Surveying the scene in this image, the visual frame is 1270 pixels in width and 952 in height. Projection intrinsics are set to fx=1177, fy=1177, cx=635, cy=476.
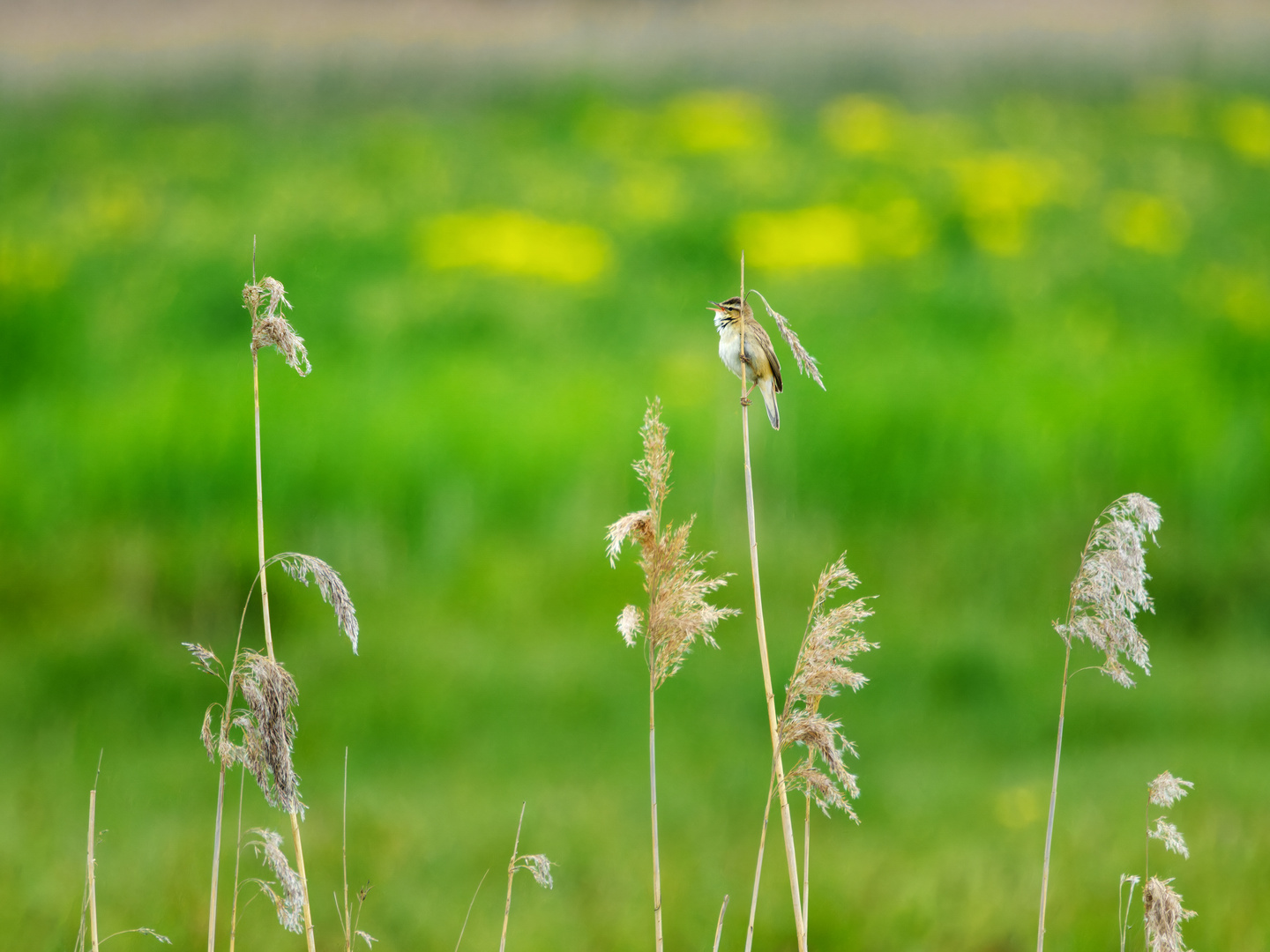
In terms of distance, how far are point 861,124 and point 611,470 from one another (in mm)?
4466

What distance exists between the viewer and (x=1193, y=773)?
5.73m

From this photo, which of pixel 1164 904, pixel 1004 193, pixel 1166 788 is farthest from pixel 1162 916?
pixel 1004 193

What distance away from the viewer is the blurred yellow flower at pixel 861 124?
10141mm

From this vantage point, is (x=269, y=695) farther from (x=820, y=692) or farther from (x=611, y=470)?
(x=611, y=470)

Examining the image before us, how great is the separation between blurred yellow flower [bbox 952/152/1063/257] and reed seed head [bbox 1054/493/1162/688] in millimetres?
7687

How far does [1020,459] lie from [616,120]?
4670mm

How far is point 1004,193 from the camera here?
9.73 m

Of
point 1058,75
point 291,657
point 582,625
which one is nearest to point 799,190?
point 1058,75

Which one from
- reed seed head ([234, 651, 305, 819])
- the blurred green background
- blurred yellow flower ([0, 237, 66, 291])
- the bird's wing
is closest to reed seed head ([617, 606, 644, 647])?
reed seed head ([234, 651, 305, 819])

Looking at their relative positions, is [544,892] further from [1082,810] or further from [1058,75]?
[1058,75]

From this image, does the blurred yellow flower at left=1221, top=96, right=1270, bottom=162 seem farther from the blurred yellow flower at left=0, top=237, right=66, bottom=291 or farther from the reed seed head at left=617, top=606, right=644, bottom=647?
the reed seed head at left=617, top=606, right=644, bottom=647

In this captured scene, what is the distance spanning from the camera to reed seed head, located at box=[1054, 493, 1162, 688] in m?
1.98

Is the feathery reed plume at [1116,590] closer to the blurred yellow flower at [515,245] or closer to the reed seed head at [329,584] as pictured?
the reed seed head at [329,584]

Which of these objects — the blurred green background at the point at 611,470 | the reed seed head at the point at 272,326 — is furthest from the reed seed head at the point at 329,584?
the blurred green background at the point at 611,470
